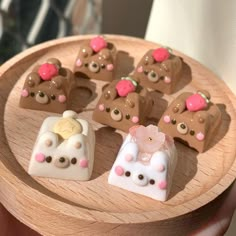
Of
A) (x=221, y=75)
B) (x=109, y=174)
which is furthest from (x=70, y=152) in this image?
(x=221, y=75)

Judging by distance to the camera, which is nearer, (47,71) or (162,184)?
(162,184)

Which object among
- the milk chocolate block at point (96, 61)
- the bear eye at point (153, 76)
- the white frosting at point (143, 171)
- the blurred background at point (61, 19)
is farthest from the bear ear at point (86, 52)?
the blurred background at point (61, 19)

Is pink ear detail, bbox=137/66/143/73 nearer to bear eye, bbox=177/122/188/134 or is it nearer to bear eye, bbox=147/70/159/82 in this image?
bear eye, bbox=147/70/159/82

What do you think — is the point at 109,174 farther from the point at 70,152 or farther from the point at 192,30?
the point at 192,30

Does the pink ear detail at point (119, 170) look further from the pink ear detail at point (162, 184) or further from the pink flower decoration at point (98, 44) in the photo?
the pink flower decoration at point (98, 44)

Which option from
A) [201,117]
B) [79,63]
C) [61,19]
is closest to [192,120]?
[201,117]

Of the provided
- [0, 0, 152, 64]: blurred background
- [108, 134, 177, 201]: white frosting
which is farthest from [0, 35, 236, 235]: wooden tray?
[0, 0, 152, 64]: blurred background

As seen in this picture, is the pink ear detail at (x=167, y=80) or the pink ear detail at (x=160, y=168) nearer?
the pink ear detail at (x=160, y=168)

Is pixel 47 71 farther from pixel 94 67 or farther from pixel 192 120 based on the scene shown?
pixel 192 120
